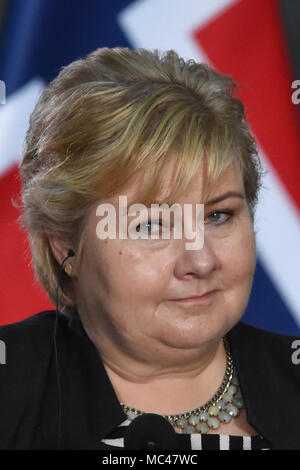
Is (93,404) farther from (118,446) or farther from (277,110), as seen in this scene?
(277,110)

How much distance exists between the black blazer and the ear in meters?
0.13

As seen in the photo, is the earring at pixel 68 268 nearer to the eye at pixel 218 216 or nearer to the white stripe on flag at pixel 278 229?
the eye at pixel 218 216

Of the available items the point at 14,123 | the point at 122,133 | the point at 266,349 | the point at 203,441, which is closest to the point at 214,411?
the point at 203,441

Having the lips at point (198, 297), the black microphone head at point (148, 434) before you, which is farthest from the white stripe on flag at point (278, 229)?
the black microphone head at point (148, 434)

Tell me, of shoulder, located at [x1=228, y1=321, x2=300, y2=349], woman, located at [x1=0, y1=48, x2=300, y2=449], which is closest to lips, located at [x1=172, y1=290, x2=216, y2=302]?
woman, located at [x1=0, y1=48, x2=300, y2=449]

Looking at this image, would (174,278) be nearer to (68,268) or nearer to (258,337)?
(68,268)

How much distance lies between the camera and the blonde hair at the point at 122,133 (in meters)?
1.22

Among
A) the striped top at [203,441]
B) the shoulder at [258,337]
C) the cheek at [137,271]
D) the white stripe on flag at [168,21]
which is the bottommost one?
the striped top at [203,441]

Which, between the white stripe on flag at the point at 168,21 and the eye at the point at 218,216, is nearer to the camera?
the eye at the point at 218,216

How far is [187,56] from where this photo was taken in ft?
6.50

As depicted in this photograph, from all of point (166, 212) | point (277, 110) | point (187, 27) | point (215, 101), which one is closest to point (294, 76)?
point (277, 110)

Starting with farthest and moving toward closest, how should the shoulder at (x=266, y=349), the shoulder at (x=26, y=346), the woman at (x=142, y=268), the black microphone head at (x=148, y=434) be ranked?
the shoulder at (x=266, y=349)
the shoulder at (x=26, y=346)
the woman at (x=142, y=268)
the black microphone head at (x=148, y=434)

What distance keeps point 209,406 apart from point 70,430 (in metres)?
0.26

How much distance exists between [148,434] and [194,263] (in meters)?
0.28
